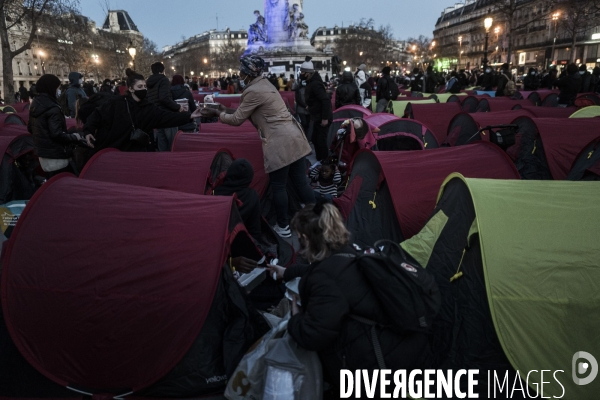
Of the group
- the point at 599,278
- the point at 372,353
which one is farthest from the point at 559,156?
the point at 372,353

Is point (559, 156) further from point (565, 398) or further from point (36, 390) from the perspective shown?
point (36, 390)

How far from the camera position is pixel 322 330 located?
2.44 meters

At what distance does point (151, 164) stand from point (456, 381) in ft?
12.5

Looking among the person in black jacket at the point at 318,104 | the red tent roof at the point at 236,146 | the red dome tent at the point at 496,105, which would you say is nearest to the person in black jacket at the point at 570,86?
the red dome tent at the point at 496,105

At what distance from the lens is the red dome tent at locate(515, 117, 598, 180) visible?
20.2 feet

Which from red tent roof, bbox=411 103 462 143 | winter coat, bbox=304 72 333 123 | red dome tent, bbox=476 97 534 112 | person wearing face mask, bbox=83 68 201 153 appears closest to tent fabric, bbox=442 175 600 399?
person wearing face mask, bbox=83 68 201 153

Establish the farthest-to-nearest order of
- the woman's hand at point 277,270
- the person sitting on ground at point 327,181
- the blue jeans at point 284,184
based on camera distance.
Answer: the person sitting on ground at point 327,181
the blue jeans at point 284,184
the woman's hand at point 277,270

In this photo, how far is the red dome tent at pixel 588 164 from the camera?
485 cm

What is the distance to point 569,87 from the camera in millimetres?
11789

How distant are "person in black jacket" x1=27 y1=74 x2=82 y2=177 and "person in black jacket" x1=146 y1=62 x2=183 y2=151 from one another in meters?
1.42

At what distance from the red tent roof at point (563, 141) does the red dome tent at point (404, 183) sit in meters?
1.80

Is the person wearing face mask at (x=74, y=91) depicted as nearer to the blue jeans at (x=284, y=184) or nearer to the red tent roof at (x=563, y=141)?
the blue jeans at (x=284, y=184)

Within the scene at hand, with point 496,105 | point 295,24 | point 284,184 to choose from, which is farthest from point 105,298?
point 295,24

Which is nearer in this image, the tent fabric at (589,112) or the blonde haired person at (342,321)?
the blonde haired person at (342,321)
